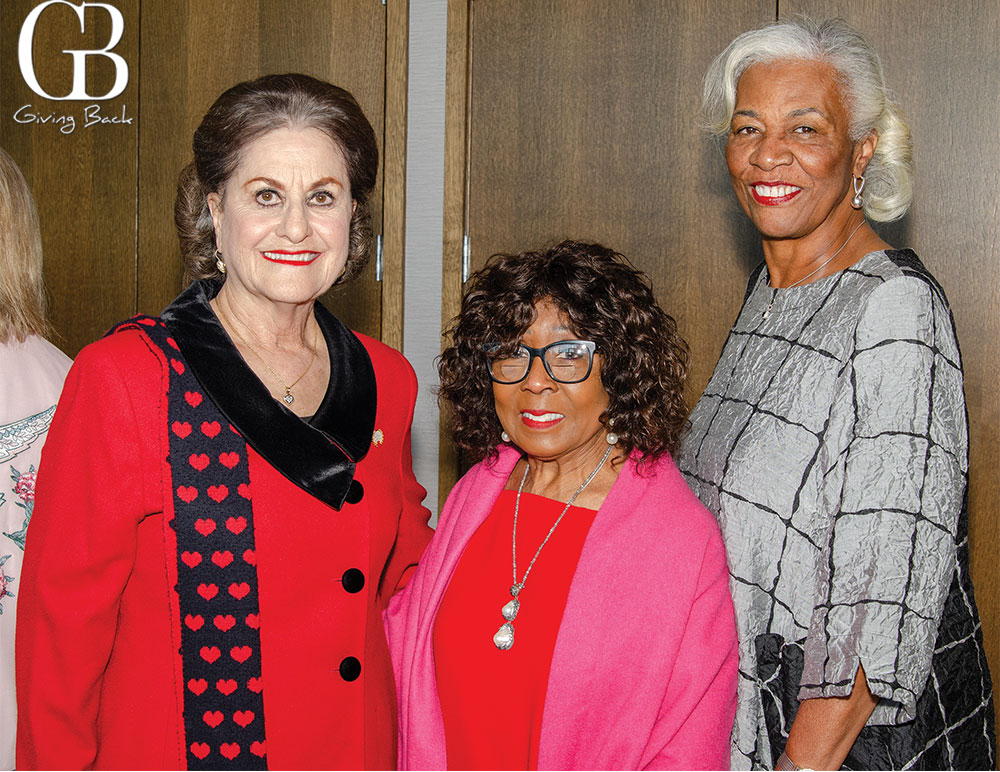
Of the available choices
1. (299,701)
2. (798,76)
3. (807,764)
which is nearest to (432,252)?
(798,76)

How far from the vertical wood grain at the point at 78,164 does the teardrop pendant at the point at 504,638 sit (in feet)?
7.03

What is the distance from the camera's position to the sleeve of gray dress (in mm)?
1465

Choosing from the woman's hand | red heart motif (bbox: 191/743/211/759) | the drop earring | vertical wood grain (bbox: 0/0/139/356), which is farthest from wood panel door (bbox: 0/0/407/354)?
the woman's hand

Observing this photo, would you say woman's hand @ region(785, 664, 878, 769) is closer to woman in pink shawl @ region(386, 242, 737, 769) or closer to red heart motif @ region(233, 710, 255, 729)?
woman in pink shawl @ region(386, 242, 737, 769)

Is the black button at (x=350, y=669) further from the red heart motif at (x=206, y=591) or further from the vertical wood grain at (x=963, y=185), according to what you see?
the vertical wood grain at (x=963, y=185)

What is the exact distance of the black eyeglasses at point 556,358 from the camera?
1.65 metres

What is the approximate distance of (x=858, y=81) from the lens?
1699mm

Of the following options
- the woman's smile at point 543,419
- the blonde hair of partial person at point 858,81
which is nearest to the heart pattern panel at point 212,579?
the woman's smile at point 543,419

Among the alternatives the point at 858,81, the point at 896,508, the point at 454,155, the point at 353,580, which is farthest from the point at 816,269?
the point at 454,155

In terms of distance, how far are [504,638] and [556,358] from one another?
1.55 ft

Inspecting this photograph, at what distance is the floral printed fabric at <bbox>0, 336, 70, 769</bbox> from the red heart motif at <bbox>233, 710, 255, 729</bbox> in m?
0.72

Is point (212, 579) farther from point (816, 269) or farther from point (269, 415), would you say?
point (816, 269)

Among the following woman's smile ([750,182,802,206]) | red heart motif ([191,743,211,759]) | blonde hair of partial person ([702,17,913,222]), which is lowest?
red heart motif ([191,743,211,759])

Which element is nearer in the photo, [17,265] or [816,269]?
[816,269]
